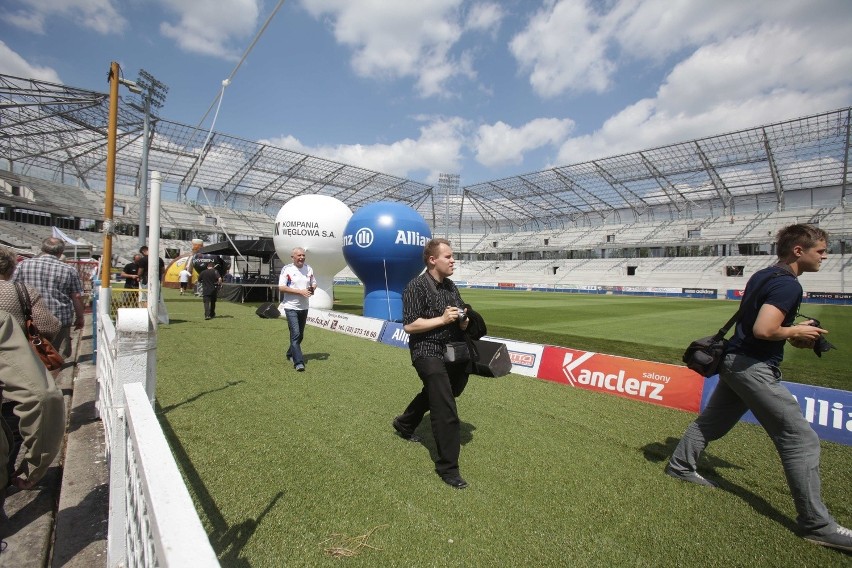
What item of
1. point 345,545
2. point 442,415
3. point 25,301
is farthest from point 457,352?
point 25,301

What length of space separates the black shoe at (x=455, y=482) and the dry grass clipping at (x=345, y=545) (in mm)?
802

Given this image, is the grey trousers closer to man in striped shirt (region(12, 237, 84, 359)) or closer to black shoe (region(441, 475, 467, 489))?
black shoe (region(441, 475, 467, 489))

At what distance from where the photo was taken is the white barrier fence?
39.3 inches

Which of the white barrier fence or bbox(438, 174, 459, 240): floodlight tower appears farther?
bbox(438, 174, 459, 240): floodlight tower

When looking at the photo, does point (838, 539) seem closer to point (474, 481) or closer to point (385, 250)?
point (474, 481)

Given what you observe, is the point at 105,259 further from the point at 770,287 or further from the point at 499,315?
the point at 499,315

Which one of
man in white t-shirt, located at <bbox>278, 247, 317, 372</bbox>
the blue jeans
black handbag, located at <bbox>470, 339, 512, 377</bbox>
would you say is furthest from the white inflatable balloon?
black handbag, located at <bbox>470, 339, 512, 377</bbox>

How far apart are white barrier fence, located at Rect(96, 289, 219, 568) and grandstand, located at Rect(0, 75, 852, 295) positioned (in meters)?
30.6

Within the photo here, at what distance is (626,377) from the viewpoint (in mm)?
6023

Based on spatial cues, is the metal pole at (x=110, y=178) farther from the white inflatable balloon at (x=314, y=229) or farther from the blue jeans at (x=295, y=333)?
the white inflatable balloon at (x=314, y=229)

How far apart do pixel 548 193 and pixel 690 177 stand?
16171 mm

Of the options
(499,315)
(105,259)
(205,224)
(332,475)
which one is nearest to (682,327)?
(499,315)

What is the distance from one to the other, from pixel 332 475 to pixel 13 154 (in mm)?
57433

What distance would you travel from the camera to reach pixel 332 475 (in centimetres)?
324
